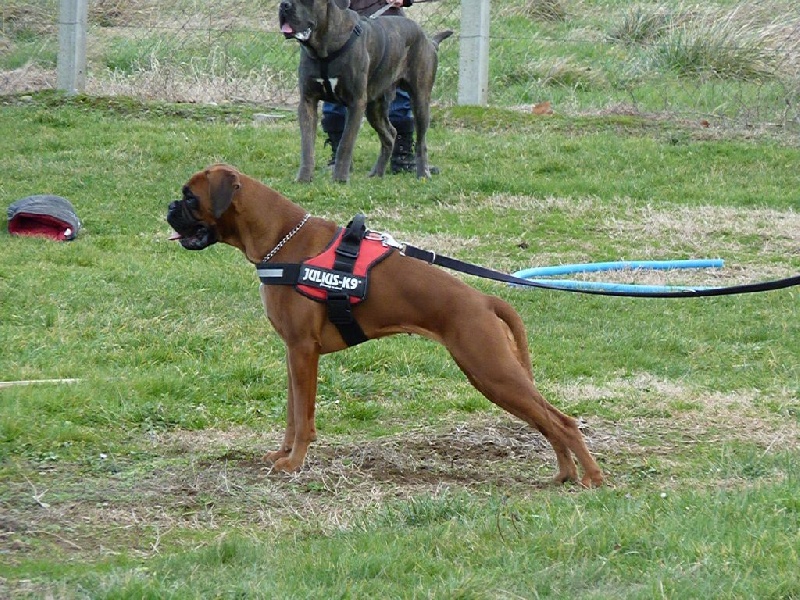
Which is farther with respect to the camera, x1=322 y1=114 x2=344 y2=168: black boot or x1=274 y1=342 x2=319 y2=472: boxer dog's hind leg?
x1=322 y1=114 x2=344 y2=168: black boot

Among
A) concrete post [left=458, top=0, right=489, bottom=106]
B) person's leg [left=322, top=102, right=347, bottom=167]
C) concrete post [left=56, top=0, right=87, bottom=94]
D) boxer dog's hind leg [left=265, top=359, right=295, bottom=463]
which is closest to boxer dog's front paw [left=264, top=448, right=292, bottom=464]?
boxer dog's hind leg [left=265, top=359, right=295, bottom=463]

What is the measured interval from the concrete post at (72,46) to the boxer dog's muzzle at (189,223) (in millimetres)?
10039

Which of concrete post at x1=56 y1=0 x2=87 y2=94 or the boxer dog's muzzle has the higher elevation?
concrete post at x1=56 y1=0 x2=87 y2=94

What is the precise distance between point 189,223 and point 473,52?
998cm

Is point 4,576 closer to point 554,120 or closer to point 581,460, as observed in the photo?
point 581,460

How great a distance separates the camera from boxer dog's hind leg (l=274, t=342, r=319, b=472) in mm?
5215

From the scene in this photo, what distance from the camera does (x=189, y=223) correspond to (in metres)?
5.23

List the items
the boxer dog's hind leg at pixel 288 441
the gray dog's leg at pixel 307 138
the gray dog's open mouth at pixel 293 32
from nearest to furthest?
the boxer dog's hind leg at pixel 288 441
the gray dog's open mouth at pixel 293 32
the gray dog's leg at pixel 307 138

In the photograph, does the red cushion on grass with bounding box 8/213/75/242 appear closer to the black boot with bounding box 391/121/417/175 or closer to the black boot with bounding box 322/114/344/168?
the black boot with bounding box 322/114/344/168

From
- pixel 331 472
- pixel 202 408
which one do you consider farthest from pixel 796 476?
pixel 202 408

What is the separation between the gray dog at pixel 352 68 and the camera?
1104 cm

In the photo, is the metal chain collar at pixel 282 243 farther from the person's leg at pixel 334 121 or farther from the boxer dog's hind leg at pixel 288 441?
the person's leg at pixel 334 121

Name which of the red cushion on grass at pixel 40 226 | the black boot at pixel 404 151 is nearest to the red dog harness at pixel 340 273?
the red cushion on grass at pixel 40 226

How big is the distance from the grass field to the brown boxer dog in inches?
10.8
